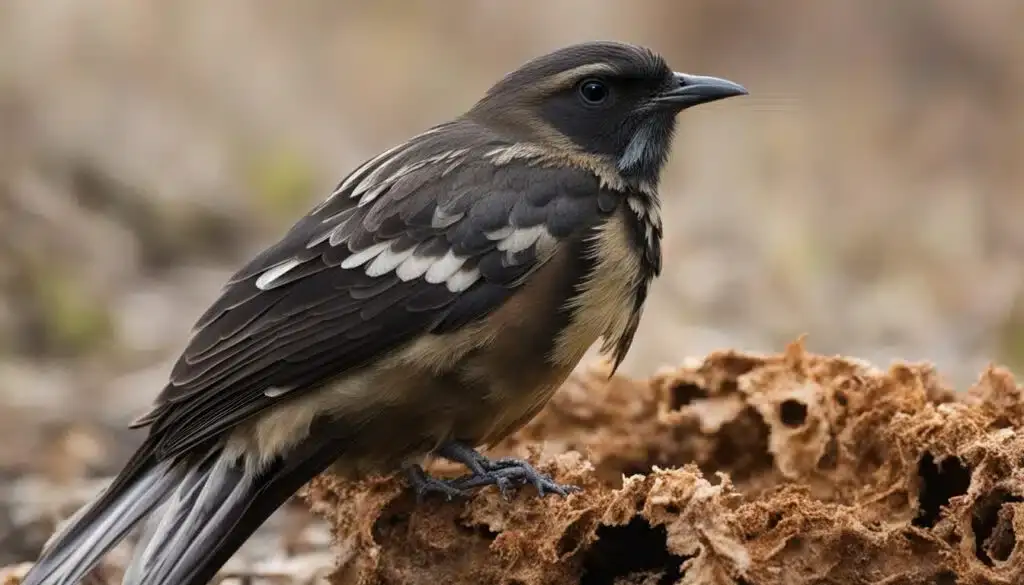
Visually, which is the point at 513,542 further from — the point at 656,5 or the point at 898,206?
the point at 656,5

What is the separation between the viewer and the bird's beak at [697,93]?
198 inches

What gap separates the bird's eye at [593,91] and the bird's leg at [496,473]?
4.43ft

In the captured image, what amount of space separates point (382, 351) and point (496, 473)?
0.50 metres

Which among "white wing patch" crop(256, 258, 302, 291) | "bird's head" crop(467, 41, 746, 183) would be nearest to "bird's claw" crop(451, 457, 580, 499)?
"white wing patch" crop(256, 258, 302, 291)

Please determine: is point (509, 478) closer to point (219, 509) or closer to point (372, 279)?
point (372, 279)

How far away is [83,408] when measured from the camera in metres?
7.38

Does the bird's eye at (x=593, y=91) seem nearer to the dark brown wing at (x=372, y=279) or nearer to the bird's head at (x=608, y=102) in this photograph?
the bird's head at (x=608, y=102)

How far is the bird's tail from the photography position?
13.8 ft

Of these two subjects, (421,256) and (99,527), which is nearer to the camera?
(99,527)

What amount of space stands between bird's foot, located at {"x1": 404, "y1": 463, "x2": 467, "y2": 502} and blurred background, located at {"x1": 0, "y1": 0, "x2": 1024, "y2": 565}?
2.53 metres

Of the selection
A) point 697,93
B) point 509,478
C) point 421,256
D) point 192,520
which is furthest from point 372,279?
point 697,93

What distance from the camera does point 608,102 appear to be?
506cm

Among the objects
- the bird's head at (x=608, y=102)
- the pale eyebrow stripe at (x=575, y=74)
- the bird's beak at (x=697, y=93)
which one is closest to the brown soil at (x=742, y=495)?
the bird's head at (x=608, y=102)

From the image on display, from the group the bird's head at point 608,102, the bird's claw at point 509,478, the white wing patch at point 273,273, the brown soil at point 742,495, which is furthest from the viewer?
the bird's head at point 608,102
